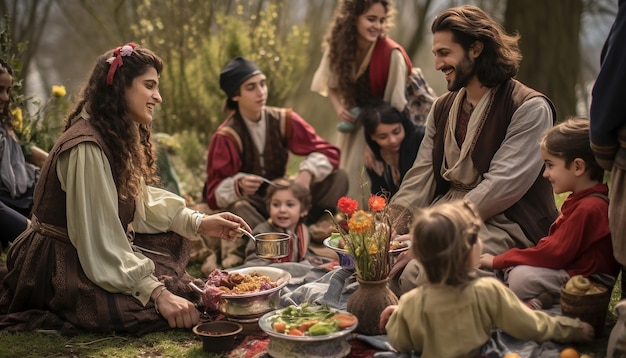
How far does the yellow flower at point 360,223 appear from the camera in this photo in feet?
12.9

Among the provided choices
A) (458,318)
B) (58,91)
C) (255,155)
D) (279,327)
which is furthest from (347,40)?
(458,318)

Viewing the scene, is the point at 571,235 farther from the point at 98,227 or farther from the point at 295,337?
the point at 98,227

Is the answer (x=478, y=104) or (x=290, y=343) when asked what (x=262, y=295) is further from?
(x=478, y=104)

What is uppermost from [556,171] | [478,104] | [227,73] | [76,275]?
[227,73]

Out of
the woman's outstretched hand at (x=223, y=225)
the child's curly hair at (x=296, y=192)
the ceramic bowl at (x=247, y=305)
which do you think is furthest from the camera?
the child's curly hair at (x=296, y=192)

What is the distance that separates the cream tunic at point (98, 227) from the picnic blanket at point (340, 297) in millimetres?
924

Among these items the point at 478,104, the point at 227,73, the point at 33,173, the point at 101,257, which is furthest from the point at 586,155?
the point at 33,173

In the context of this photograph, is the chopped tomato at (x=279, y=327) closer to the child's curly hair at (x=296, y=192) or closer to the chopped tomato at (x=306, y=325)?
the chopped tomato at (x=306, y=325)

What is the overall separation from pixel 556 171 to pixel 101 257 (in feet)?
8.38

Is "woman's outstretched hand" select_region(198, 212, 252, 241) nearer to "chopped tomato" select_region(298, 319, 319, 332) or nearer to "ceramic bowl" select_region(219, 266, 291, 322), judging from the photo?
"ceramic bowl" select_region(219, 266, 291, 322)

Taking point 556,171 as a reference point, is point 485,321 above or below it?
below

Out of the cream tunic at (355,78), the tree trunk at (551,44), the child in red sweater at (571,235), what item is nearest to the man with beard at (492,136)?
the child in red sweater at (571,235)

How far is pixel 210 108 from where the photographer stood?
29.5ft

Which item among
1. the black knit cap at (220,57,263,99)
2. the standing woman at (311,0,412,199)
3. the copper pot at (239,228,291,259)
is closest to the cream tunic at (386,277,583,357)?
the copper pot at (239,228,291,259)
